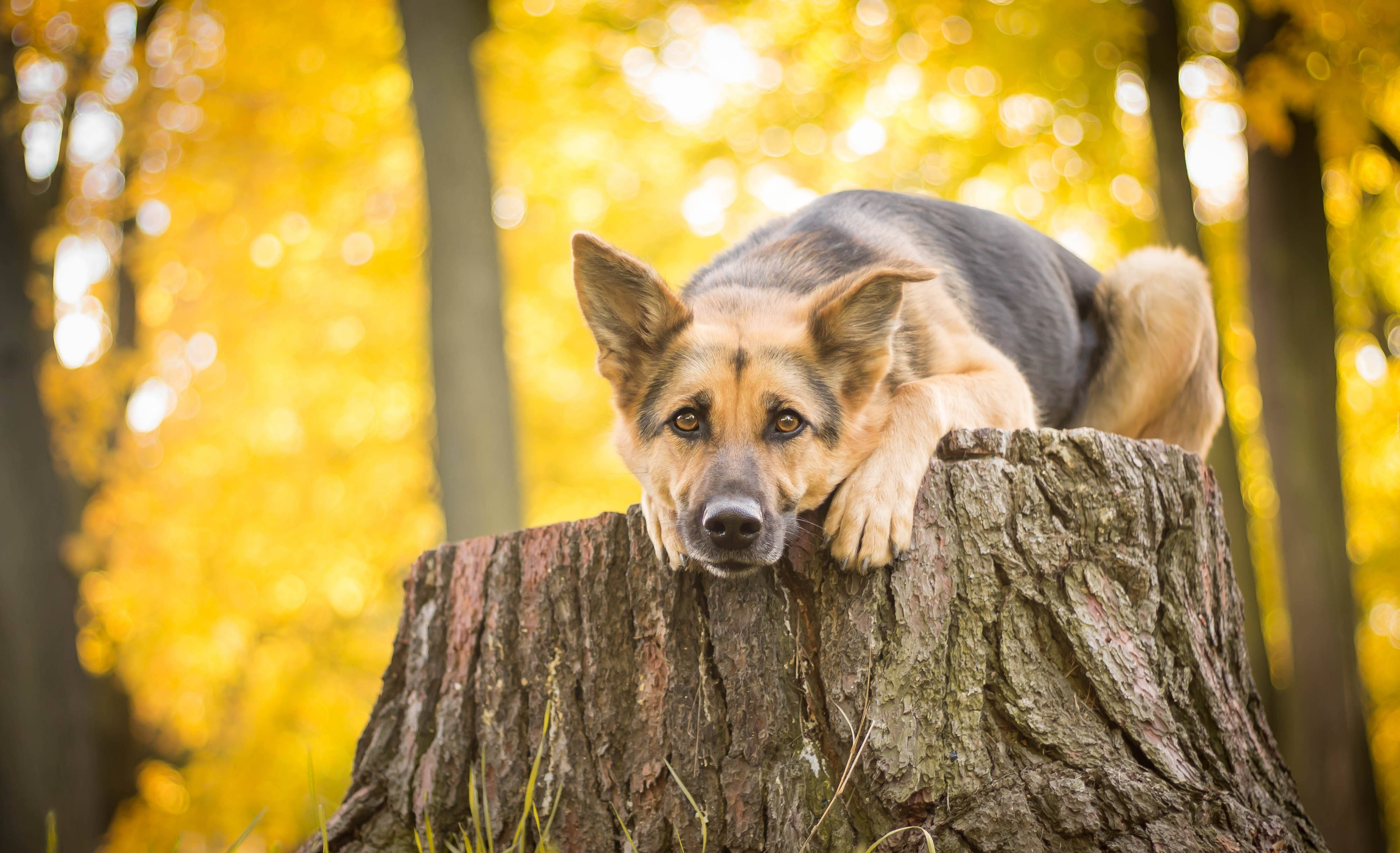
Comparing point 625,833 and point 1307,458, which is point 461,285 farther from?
point 1307,458

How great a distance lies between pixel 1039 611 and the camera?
113 inches

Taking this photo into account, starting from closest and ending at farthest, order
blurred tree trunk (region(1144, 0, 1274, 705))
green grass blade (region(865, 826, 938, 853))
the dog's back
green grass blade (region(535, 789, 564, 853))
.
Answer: green grass blade (region(865, 826, 938, 853)), green grass blade (region(535, 789, 564, 853)), the dog's back, blurred tree trunk (region(1144, 0, 1274, 705))

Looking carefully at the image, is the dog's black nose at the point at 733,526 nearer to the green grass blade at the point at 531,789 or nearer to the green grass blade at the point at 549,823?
the green grass blade at the point at 531,789

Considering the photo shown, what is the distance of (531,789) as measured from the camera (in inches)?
112

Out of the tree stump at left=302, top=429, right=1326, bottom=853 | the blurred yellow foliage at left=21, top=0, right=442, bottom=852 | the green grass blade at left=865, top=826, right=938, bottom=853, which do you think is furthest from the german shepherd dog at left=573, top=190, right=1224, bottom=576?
the blurred yellow foliage at left=21, top=0, right=442, bottom=852

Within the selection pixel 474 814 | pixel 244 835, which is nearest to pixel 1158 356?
pixel 474 814

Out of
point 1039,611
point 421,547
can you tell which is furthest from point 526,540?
point 421,547

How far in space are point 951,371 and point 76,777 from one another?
8993 mm

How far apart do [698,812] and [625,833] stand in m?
0.24

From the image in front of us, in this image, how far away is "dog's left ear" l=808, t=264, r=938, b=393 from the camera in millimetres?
3406

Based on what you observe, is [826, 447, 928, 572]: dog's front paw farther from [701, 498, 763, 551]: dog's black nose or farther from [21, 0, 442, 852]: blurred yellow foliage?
[21, 0, 442, 852]: blurred yellow foliage

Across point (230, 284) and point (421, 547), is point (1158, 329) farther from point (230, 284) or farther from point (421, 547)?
point (421, 547)

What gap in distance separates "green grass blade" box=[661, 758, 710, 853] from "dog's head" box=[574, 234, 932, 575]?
0.65 meters

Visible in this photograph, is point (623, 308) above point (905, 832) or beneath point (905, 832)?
above
